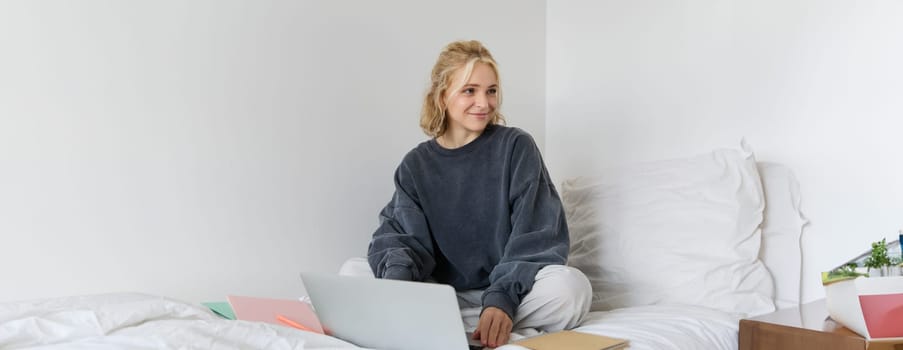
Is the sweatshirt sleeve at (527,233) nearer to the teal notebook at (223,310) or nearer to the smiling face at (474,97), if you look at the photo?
the smiling face at (474,97)

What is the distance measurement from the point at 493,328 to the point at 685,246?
60 cm

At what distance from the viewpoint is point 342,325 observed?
1.12 metres

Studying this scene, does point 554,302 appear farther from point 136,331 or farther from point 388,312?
point 136,331

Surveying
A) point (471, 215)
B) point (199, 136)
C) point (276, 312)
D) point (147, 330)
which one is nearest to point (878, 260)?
point (471, 215)

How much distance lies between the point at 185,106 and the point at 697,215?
108 cm

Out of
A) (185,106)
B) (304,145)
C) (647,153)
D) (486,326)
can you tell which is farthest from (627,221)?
(185,106)

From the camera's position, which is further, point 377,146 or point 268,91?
point 377,146

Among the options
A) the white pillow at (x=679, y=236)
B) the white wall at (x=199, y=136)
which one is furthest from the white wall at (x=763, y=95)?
the white wall at (x=199, y=136)

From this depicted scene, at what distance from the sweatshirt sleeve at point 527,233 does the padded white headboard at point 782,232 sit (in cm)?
50

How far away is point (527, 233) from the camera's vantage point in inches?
54.5

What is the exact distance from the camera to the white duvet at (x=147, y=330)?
0.91 m

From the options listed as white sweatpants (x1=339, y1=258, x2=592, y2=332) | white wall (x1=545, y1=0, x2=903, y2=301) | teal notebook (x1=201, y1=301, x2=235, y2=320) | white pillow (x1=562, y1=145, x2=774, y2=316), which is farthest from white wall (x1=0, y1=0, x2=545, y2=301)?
white sweatpants (x1=339, y1=258, x2=592, y2=332)

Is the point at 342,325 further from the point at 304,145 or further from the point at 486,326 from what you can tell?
the point at 304,145

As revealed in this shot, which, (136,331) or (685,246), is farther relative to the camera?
(685,246)
